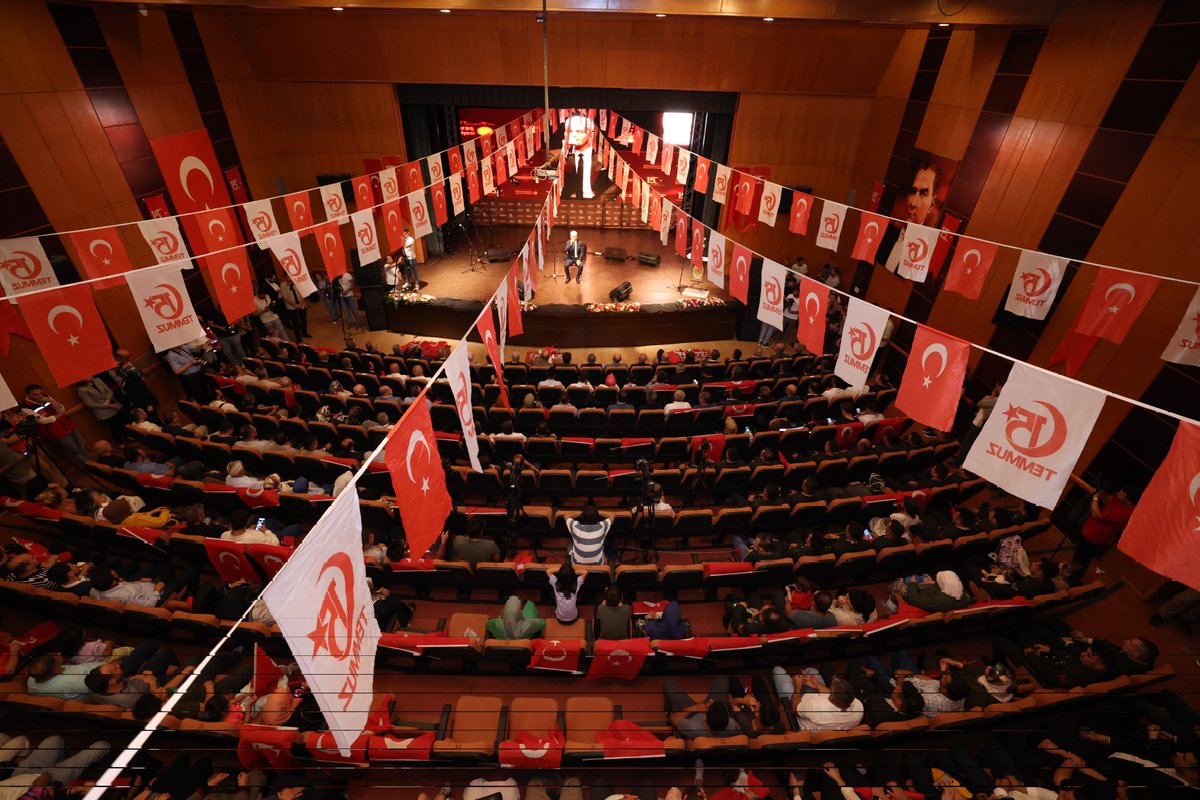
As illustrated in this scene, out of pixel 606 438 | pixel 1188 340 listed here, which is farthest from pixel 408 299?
pixel 1188 340

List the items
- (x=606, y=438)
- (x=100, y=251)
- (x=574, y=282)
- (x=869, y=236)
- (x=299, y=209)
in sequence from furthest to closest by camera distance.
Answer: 1. (x=574, y=282)
2. (x=299, y=209)
3. (x=869, y=236)
4. (x=606, y=438)
5. (x=100, y=251)

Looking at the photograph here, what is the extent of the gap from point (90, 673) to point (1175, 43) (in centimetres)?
1417

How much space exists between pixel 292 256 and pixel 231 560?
14.9 feet

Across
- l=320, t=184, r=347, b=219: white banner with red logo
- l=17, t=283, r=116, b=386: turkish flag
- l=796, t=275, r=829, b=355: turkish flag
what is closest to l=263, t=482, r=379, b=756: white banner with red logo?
l=17, t=283, r=116, b=386: turkish flag

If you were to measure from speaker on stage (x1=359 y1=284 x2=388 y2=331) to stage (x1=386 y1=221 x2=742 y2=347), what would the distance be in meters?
0.19

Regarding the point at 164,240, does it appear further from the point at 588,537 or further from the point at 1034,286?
the point at 1034,286

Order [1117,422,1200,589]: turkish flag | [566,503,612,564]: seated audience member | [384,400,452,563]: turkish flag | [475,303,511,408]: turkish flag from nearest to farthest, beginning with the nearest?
[1117,422,1200,589]: turkish flag < [384,400,452,563]: turkish flag < [475,303,511,408]: turkish flag < [566,503,612,564]: seated audience member

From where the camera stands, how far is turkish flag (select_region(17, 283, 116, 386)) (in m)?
4.97

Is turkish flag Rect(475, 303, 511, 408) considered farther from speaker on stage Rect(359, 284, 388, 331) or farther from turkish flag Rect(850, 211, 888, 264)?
speaker on stage Rect(359, 284, 388, 331)

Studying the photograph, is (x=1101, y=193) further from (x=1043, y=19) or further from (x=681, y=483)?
(x=681, y=483)

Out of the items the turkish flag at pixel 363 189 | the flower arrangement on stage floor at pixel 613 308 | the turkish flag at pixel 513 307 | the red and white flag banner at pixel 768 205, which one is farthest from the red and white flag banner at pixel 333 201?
the red and white flag banner at pixel 768 205

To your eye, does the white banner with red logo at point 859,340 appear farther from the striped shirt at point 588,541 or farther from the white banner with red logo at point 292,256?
the white banner with red logo at point 292,256

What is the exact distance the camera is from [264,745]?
13.5 ft

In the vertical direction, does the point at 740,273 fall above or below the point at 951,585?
above
